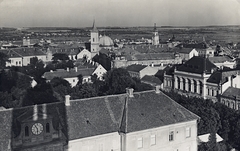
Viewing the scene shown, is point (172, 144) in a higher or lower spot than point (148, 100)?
lower

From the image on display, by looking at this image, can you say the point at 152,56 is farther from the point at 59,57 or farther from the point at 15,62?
the point at 15,62

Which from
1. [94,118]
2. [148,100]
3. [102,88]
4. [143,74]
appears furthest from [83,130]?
[143,74]

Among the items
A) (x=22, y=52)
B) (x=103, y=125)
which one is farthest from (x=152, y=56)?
(x=103, y=125)

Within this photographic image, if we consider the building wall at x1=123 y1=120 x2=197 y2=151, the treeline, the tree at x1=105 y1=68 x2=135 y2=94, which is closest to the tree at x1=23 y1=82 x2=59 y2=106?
the tree at x1=105 y1=68 x2=135 y2=94

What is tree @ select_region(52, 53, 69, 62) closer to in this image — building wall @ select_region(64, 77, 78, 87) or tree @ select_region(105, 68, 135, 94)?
building wall @ select_region(64, 77, 78, 87)

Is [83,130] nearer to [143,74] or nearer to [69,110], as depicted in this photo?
[69,110]

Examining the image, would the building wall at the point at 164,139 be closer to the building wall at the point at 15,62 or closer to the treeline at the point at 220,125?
the treeline at the point at 220,125

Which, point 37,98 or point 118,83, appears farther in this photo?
point 118,83
